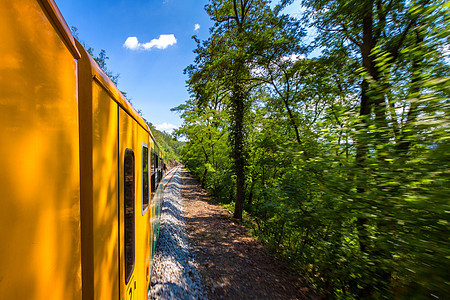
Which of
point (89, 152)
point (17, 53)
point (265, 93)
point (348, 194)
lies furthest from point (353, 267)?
point (265, 93)

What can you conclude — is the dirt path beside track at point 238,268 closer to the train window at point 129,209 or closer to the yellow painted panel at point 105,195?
the train window at point 129,209

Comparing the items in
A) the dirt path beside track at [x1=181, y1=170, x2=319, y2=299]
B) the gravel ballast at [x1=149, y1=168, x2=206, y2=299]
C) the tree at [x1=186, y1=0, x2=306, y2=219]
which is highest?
the tree at [x1=186, y1=0, x2=306, y2=219]

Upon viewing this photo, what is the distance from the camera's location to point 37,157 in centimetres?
69

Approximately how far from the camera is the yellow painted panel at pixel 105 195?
110 centimetres

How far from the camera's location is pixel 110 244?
4.18 feet

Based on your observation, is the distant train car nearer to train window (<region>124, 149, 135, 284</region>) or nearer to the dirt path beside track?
train window (<region>124, 149, 135, 284</region>)

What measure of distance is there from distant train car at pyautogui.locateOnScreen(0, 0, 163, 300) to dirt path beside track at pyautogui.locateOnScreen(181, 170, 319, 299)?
3.87m

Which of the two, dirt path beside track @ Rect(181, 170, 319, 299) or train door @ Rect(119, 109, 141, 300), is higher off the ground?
train door @ Rect(119, 109, 141, 300)

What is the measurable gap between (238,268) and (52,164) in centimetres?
552

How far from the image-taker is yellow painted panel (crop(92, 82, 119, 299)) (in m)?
1.10

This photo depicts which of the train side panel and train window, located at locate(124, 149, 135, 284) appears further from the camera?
train window, located at locate(124, 149, 135, 284)

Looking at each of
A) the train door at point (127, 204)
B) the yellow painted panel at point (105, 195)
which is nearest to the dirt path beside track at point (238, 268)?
the train door at point (127, 204)

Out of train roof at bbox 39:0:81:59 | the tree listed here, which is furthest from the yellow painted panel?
the tree

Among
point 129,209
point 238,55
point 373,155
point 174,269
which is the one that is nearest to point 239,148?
point 238,55
